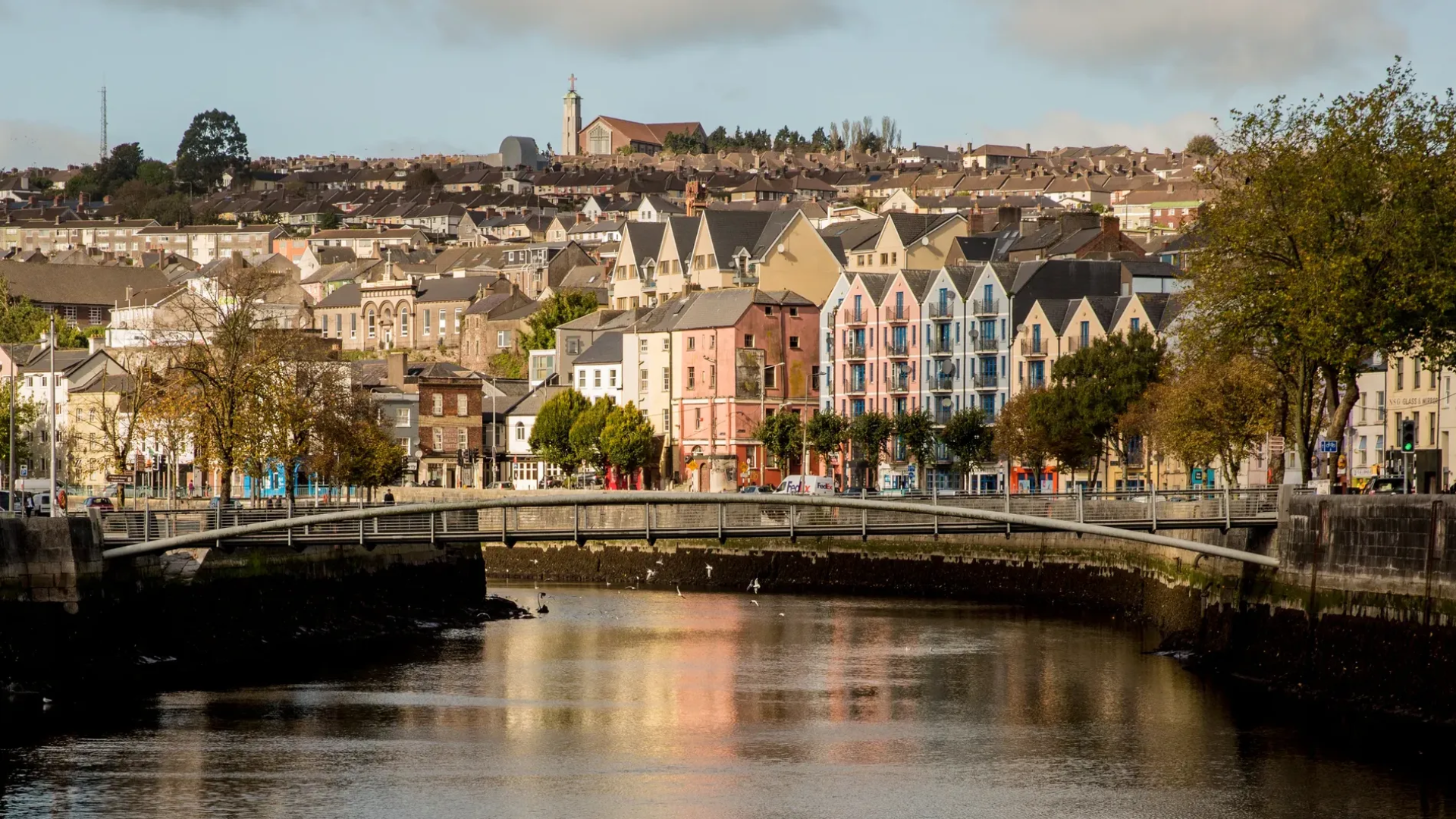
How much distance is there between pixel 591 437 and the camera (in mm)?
128750

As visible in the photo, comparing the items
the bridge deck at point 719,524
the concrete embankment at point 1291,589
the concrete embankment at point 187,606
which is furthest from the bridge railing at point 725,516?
the concrete embankment at point 187,606

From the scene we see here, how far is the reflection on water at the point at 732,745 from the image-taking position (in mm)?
41750

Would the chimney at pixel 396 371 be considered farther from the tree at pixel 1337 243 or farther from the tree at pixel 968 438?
the tree at pixel 1337 243

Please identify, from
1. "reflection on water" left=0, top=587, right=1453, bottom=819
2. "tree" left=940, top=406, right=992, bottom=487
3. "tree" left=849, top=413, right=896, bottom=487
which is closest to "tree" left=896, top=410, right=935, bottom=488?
"tree" left=849, top=413, right=896, bottom=487

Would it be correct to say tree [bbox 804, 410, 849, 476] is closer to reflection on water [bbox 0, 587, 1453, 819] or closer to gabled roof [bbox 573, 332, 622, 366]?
gabled roof [bbox 573, 332, 622, 366]

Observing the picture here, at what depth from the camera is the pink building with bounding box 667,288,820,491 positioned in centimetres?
12900

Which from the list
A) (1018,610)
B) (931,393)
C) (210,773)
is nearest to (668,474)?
(931,393)

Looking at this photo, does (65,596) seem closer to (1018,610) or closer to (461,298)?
(1018,610)

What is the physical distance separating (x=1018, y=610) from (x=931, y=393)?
1512 inches

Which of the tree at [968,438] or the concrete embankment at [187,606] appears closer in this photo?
the concrete embankment at [187,606]

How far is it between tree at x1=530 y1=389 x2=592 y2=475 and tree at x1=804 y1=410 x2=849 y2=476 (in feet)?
58.8

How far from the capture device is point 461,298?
19862 centimetres

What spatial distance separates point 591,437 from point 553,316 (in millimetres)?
39452

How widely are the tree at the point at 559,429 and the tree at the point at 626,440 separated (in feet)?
9.75
